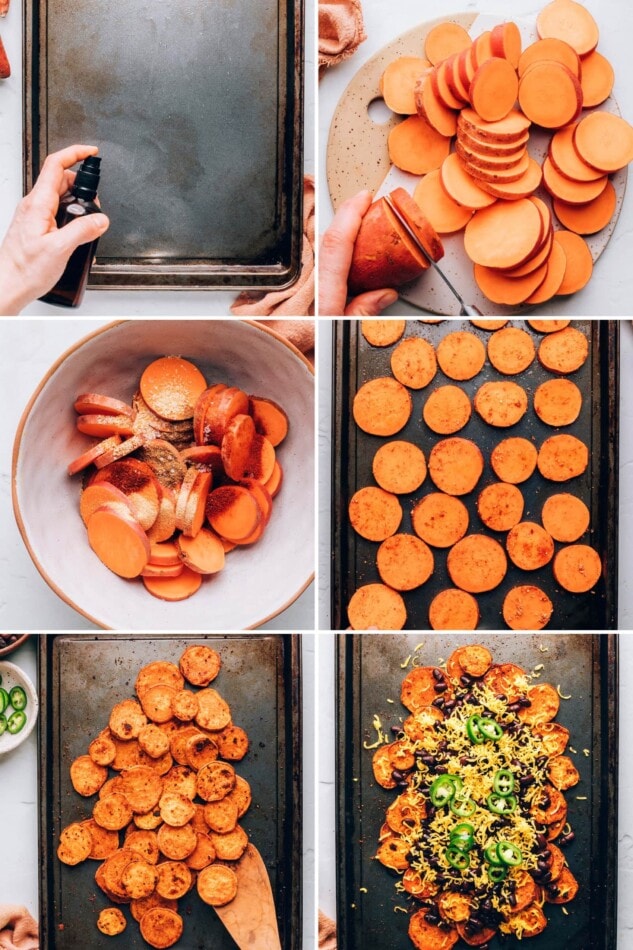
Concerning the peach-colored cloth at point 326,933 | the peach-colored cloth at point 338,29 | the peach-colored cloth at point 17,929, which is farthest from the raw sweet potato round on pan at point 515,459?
the peach-colored cloth at point 17,929

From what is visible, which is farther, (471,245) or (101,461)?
(471,245)

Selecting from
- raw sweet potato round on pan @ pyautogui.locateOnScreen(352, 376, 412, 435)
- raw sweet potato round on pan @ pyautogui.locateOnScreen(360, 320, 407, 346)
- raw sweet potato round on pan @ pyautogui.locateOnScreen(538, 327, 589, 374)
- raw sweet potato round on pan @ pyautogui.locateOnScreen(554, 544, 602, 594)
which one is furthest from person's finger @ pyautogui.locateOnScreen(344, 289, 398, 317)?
raw sweet potato round on pan @ pyautogui.locateOnScreen(554, 544, 602, 594)

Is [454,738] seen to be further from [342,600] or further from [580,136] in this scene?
[580,136]

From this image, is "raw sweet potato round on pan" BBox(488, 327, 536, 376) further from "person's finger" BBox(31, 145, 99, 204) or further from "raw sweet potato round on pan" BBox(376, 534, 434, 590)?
"person's finger" BBox(31, 145, 99, 204)

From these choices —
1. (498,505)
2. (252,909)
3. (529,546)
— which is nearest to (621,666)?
(529,546)

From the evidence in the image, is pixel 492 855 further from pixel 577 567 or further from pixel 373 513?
pixel 373 513

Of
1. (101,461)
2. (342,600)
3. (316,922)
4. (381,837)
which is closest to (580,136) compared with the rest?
(342,600)
